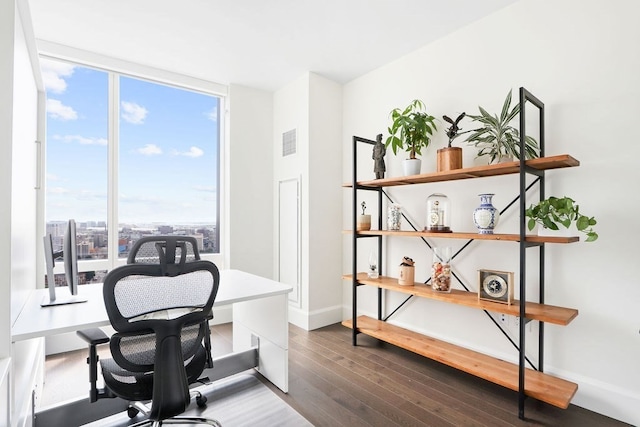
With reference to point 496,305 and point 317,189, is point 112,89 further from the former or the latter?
point 496,305

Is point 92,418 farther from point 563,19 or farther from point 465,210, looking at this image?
point 563,19

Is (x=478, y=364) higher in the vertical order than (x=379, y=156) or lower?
lower

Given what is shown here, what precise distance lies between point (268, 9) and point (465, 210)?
89.7 inches

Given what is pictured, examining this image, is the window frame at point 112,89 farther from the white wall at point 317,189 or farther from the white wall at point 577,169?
the white wall at point 577,169

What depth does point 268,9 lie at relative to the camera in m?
2.61

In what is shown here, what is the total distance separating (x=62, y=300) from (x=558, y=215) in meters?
2.99

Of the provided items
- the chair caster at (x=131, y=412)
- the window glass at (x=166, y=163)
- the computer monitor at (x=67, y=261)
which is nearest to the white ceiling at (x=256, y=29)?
the window glass at (x=166, y=163)

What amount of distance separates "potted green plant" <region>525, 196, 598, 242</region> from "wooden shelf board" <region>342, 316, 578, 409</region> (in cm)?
92

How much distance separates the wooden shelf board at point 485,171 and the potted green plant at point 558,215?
0.22m

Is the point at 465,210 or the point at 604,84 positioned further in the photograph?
the point at 465,210

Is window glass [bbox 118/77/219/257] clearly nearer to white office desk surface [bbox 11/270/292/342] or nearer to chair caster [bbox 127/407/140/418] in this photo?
white office desk surface [bbox 11/270/292/342]

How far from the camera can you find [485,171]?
233 centimetres

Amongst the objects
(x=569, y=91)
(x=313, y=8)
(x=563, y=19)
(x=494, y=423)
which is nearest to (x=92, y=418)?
(x=494, y=423)

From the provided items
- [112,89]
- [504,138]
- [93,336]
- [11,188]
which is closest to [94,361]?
[93,336]
